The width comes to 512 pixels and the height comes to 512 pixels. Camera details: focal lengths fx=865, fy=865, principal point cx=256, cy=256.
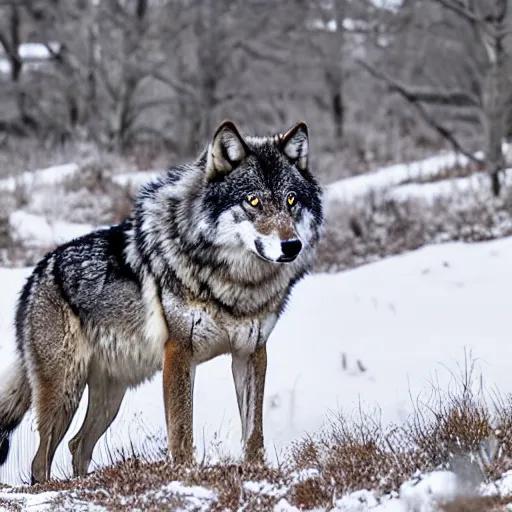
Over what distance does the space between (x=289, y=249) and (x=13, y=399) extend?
2221 mm

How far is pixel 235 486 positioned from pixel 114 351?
164 cm

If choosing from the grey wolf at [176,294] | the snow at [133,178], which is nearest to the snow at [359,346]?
the grey wolf at [176,294]

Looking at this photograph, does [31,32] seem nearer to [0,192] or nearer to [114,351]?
[0,192]

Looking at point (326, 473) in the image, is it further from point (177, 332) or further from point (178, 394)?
point (177, 332)

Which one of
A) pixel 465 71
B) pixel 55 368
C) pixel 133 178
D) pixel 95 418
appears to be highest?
pixel 465 71

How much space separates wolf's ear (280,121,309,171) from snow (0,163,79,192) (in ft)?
28.0

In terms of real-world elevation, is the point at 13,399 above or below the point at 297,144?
below

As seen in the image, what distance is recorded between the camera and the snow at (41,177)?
13.2m

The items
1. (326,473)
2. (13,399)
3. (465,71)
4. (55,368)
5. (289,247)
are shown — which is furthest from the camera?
(465,71)

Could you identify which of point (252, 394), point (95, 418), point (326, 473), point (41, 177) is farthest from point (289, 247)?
point (41, 177)

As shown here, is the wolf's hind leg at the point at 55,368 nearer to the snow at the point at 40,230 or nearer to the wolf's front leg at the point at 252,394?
the wolf's front leg at the point at 252,394

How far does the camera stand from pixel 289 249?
442 cm

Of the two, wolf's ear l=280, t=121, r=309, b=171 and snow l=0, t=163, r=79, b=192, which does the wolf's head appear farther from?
snow l=0, t=163, r=79, b=192

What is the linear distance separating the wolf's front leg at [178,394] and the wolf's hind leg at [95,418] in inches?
33.2
